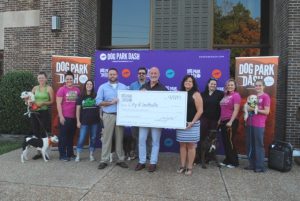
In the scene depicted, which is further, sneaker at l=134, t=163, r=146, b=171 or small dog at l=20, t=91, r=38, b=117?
small dog at l=20, t=91, r=38, b=117

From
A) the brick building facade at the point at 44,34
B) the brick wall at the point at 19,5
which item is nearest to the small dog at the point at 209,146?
the brick building facade at the point at 44,34

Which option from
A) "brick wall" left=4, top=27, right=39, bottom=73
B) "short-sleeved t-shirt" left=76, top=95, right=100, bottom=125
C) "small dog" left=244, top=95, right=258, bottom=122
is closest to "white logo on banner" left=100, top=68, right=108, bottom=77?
"short-sleeved t-shirt" left=76, top=95, right=100, bottom=125

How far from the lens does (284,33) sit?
950cm

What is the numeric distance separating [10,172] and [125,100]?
8.10 feet

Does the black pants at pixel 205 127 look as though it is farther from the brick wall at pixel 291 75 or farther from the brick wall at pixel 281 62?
the brick wall at pixel 281 62

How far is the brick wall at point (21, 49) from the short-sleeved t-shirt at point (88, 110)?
507 cm

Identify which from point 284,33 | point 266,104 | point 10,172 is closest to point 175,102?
point 266,104

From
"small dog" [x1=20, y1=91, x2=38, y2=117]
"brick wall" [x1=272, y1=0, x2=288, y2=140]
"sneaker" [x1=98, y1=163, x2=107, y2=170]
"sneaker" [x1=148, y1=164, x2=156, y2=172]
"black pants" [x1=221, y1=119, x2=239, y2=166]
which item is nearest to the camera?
"sneaker" [x1=148, y1=164, x2=156, y2=172]

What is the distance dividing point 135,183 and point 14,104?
5592mm

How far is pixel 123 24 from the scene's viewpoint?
1238 centimetres

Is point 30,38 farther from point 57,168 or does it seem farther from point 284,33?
point 284,33

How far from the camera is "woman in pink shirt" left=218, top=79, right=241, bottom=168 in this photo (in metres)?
7.18

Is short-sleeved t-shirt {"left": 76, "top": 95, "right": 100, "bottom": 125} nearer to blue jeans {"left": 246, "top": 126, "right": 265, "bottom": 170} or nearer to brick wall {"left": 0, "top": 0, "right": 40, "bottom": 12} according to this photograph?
blue jeans {"left": 246, "top": 126, "right": 265, "bottom": 170}

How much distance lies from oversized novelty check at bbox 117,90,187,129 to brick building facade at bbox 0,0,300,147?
3611 millimetres
